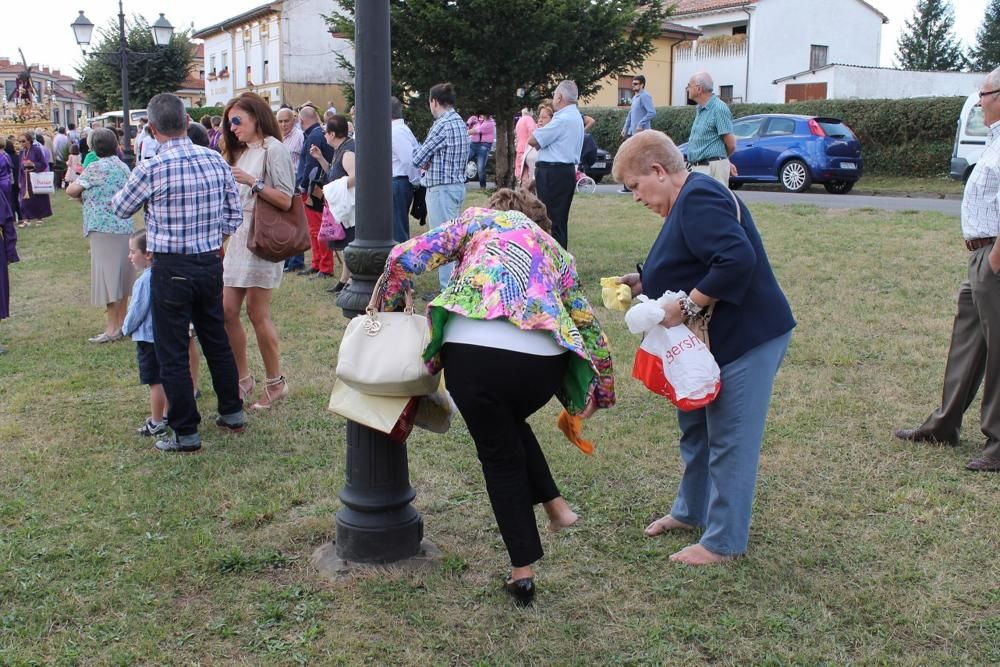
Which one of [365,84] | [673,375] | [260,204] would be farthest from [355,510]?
[260,204]

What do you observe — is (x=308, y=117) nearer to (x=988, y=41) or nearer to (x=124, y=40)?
(x=124, y=40)

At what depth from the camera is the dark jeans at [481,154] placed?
1905cm

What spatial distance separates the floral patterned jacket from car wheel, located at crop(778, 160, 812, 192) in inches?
681

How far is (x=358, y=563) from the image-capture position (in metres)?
3.85

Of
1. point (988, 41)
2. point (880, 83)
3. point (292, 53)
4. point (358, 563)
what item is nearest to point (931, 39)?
point (988, 41)

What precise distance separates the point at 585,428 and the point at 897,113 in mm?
21304

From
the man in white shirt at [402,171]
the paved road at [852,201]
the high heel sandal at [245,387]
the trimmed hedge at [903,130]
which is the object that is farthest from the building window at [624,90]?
the high heel sandal at [245,387]

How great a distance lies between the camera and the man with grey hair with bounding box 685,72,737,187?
31.3ft

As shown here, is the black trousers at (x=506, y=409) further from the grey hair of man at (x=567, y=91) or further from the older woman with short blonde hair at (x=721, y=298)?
the grey hair of man at (x=567, y=91)

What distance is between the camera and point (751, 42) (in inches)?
1630

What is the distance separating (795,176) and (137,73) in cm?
4427

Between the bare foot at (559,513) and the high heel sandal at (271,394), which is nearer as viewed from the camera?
the bare foot at (559,513)

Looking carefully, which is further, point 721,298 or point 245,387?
point 245,387

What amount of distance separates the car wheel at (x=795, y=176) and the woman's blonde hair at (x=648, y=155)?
1694 centimetres
